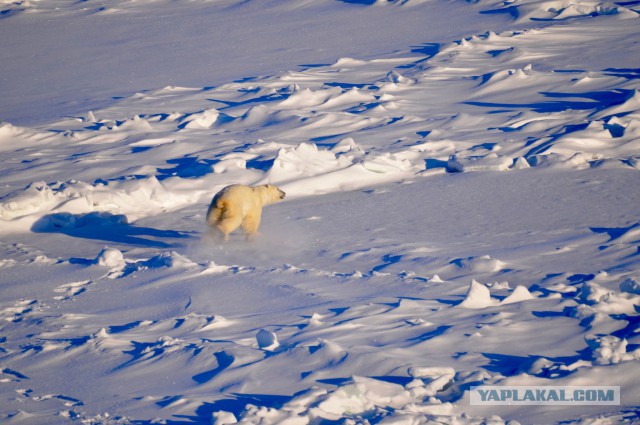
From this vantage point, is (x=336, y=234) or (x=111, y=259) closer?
(x=111, y=259)

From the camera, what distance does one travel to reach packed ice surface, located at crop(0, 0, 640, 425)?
4.66m

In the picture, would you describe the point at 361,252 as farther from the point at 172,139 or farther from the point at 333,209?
the point at 172,139

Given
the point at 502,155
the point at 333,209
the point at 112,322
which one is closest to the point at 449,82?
the point at 502,155

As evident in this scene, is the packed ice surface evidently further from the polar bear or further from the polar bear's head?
the polar bear's head

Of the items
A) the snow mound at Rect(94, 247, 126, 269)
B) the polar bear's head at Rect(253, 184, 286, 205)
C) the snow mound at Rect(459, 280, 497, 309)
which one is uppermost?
the polar bear's head at Rect(253, 184, 286, 205)

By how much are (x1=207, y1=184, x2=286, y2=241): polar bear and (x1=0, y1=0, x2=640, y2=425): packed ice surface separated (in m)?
0.20

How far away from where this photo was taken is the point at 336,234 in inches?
307

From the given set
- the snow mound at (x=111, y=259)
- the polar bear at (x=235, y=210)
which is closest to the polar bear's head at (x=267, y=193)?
the polar bear at (x=235, y=210)

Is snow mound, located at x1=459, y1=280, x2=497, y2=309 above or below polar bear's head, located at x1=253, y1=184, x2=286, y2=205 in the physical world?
below

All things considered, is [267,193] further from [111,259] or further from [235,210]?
[111,259]

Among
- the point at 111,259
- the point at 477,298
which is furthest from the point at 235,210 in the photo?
the point at 477,298

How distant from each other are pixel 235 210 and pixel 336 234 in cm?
104

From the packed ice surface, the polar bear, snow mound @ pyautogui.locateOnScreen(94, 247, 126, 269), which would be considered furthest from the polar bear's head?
snow mound @ pyautogui.locateOnScreen(94, 247, 126, 269)

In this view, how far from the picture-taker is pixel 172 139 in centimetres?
1198
